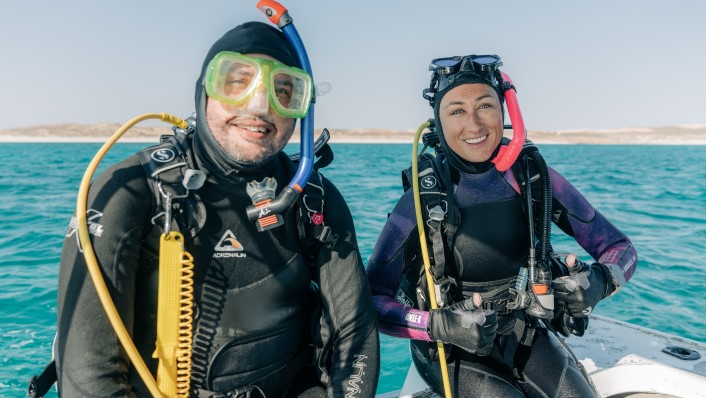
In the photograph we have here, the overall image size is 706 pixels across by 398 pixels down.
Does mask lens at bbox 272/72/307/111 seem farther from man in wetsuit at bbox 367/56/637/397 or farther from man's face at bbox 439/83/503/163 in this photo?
man's face at bbox 439/83/503/163

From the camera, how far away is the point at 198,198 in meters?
1.77

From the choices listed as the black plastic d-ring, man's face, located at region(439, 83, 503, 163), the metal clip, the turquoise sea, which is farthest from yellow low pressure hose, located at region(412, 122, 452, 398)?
the turquoise sea

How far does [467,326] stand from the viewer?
2225mm

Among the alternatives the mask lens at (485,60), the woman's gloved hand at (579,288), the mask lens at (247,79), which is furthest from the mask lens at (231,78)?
the woman's gloved hand at (579,288)

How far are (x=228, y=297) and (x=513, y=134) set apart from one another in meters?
1.56

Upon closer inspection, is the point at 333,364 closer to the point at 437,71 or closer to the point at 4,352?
the point at 437,71

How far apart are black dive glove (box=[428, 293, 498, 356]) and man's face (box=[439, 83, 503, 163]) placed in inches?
29.8

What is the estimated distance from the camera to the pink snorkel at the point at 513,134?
8.50 ft

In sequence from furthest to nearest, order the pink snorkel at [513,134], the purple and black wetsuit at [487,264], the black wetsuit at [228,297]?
the pink snorkel at [513,134] → the purple and black wetsuit at [487,264] → the black wetsuit at [228,297]

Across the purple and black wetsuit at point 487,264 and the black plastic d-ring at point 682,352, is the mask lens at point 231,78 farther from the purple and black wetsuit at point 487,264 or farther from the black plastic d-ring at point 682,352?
the black plastic d-ring at point 682,352

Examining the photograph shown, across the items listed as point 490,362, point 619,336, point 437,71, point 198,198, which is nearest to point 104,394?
point 198,198

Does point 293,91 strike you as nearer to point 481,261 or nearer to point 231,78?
point 231,78

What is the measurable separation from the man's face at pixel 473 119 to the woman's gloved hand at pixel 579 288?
0.66 meters

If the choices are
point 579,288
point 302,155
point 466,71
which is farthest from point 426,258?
point 466,71
